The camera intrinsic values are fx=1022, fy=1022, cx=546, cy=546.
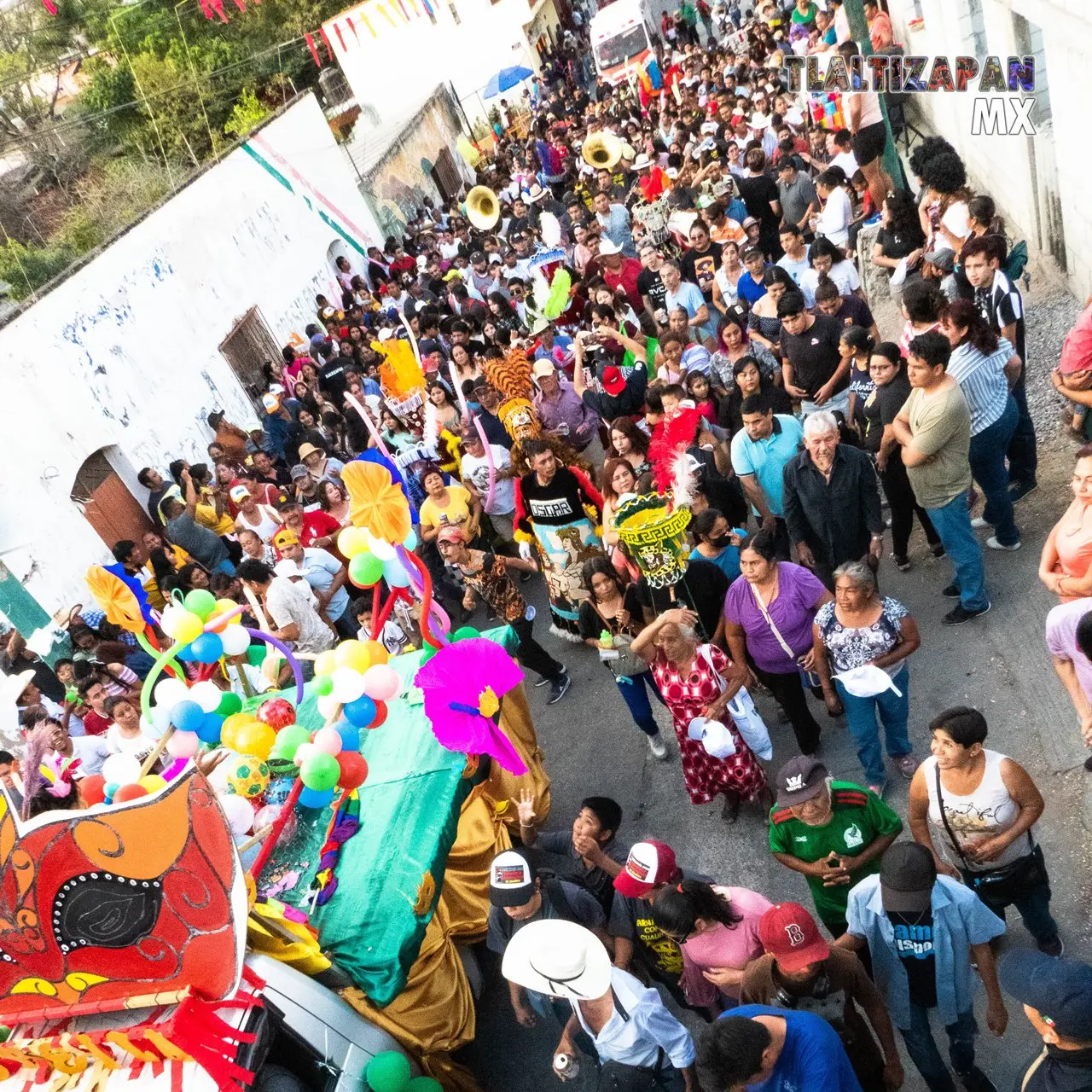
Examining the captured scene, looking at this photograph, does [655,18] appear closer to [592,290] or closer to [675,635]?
[592,290]

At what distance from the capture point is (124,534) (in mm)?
11922

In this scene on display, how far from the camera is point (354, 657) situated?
4613 mm

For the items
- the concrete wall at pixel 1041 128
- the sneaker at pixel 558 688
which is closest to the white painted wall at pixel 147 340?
the sneaker at pixel 558 688

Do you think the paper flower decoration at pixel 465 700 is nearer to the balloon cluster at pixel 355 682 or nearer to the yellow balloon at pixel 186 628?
the balloon cluster at pixel 355 682

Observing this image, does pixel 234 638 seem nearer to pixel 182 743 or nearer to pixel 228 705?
pixel 228 705

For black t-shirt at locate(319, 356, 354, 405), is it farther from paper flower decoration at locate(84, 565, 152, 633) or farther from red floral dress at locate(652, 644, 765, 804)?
red floral dress at locate(652, 644, 765, 804)

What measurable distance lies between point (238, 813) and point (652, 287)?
274 inches

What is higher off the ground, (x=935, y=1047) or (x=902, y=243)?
(x=902, y=243)

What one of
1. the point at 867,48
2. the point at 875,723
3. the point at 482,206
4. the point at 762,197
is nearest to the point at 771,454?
the point at 875,723

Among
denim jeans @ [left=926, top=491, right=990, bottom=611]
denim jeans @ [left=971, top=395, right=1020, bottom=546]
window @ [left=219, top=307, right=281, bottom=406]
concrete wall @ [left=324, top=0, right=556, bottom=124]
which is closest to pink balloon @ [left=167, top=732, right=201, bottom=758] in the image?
denim jeans @ [left=926, top=491, right=990, bottom=611]

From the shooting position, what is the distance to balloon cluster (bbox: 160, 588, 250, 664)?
4.63 meters

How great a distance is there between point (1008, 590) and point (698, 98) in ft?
48.9

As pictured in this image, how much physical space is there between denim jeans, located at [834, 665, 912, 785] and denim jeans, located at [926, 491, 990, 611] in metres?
1.08

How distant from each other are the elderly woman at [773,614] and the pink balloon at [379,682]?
179 cm
